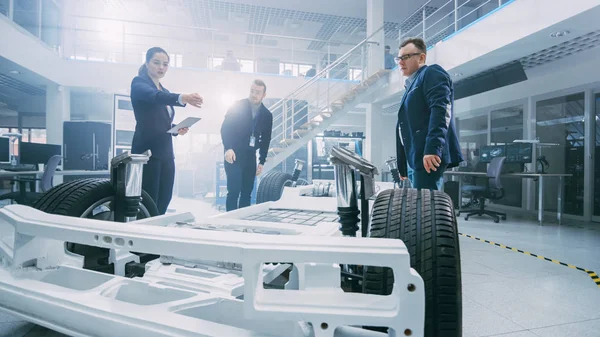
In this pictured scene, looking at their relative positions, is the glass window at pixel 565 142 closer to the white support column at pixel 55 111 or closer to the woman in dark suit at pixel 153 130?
the woman in dark suit at pixel 153 130

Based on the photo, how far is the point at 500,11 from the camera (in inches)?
218

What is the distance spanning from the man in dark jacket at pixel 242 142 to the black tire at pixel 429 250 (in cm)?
230

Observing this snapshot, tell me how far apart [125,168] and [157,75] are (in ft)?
3.71

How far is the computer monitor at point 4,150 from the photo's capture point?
6504 millimetres

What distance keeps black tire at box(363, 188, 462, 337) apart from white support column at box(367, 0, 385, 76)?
29.0ft

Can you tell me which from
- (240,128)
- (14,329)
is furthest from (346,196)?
(240,128)

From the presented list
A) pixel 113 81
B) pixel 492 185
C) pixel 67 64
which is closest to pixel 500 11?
pixel 492 185

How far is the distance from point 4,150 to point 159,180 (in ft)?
20.2

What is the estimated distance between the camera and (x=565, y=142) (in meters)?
7.08

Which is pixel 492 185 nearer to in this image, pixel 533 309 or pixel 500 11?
pixel 500 11

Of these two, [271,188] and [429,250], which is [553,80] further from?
[429,250]

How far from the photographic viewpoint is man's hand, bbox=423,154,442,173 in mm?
2055

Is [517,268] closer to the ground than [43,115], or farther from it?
closer to the ground

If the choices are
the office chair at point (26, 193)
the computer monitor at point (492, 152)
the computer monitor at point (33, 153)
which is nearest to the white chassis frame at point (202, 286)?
the office chair at point (26, 193)
